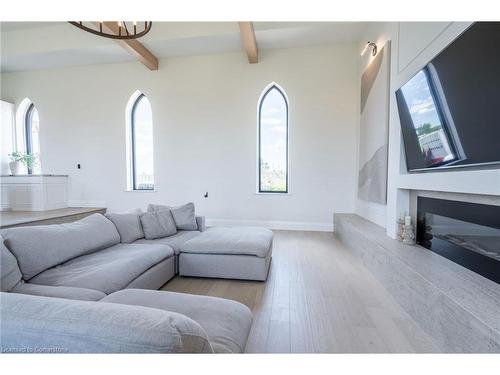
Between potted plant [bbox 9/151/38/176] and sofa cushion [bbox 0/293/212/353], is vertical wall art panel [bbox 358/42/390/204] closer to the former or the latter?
sofa cushion [bbox 0/293/212/353]

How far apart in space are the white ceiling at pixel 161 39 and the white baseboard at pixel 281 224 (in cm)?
345

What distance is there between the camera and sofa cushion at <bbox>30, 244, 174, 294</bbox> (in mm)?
1613

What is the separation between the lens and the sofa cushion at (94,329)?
25.9 inches

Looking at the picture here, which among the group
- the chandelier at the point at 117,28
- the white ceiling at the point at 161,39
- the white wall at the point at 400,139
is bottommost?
the white wall at the point at 400,139

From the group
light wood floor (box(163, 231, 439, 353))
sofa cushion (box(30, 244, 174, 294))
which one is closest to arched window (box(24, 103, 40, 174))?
sofa cushion (box(30, 244, 174, 294))

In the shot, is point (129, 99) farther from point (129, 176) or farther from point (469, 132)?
point (469, 132)

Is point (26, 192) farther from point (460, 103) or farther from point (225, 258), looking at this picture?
point (460, 103)

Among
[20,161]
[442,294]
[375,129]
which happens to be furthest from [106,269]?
[20,161]

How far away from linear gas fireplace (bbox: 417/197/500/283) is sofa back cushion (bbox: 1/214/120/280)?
10.0ft

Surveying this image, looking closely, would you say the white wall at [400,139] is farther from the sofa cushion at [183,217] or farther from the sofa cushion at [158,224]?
the sofa cushion at [158,224]

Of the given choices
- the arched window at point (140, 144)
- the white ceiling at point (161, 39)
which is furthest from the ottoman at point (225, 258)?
the white ceiling at point (161, 39)

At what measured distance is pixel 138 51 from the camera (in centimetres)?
447
